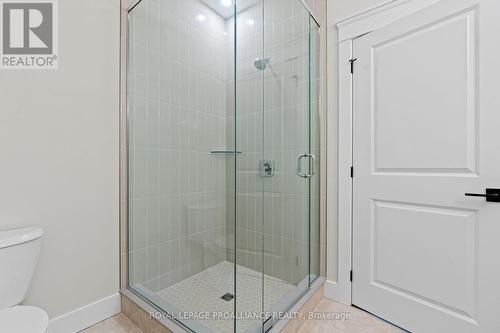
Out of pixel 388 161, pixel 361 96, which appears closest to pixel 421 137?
pixel 388 161

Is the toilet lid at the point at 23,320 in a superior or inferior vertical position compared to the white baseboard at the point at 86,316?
superior

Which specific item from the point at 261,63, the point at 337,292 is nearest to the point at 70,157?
the point at 261,63

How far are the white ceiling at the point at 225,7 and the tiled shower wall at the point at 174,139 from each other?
6 centimetres

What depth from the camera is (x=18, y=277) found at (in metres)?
1.17

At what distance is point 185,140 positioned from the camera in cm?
194

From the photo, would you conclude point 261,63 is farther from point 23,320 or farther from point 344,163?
point 23,320

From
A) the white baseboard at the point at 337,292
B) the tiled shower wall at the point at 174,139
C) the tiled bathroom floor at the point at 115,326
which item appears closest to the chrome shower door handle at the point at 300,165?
the tiled shower wall at the point at 174,139

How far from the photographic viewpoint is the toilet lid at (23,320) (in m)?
0.95

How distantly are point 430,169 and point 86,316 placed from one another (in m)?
2.30

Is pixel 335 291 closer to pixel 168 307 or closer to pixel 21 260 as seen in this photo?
pixel 168 307

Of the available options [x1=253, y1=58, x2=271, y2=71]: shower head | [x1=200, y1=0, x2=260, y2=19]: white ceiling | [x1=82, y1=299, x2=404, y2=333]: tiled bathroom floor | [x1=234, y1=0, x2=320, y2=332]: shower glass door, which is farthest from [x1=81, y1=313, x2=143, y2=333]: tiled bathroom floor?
[x1=200, y1=0, x2=260, y2=19]: white ceiling

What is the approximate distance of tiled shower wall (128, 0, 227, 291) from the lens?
1795mm

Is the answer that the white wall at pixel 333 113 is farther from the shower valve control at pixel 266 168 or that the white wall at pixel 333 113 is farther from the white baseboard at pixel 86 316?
the white baseboard at pixel 86 316

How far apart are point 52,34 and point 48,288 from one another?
148cm
